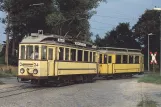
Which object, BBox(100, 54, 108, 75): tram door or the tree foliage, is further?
the tree foliage

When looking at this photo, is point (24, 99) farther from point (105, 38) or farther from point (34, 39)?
point (105, 38)

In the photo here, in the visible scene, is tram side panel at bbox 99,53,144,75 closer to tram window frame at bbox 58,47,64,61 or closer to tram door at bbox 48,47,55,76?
tram window frame at bbox 58,47,64,61

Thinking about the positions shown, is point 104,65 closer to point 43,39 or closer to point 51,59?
point 51,59

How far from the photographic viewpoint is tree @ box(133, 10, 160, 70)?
91.2 m

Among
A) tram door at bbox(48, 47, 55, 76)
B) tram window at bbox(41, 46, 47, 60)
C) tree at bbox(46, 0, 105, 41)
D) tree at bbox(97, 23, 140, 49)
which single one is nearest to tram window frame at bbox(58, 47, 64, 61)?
tram door at bbox(48, 47, 55, 76)

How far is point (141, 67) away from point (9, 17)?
16.9 meters

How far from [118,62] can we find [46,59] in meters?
17.5

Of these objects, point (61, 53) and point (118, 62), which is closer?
point (61, 53)

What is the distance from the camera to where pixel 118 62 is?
4372 centimetres

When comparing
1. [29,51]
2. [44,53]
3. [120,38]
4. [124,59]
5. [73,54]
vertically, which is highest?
[120,38]

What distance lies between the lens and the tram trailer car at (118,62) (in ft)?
138

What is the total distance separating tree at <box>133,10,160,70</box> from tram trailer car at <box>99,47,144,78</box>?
41.8 metres

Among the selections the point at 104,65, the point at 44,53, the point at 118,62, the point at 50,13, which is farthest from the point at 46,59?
the point at 50,13

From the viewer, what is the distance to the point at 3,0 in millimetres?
55781
